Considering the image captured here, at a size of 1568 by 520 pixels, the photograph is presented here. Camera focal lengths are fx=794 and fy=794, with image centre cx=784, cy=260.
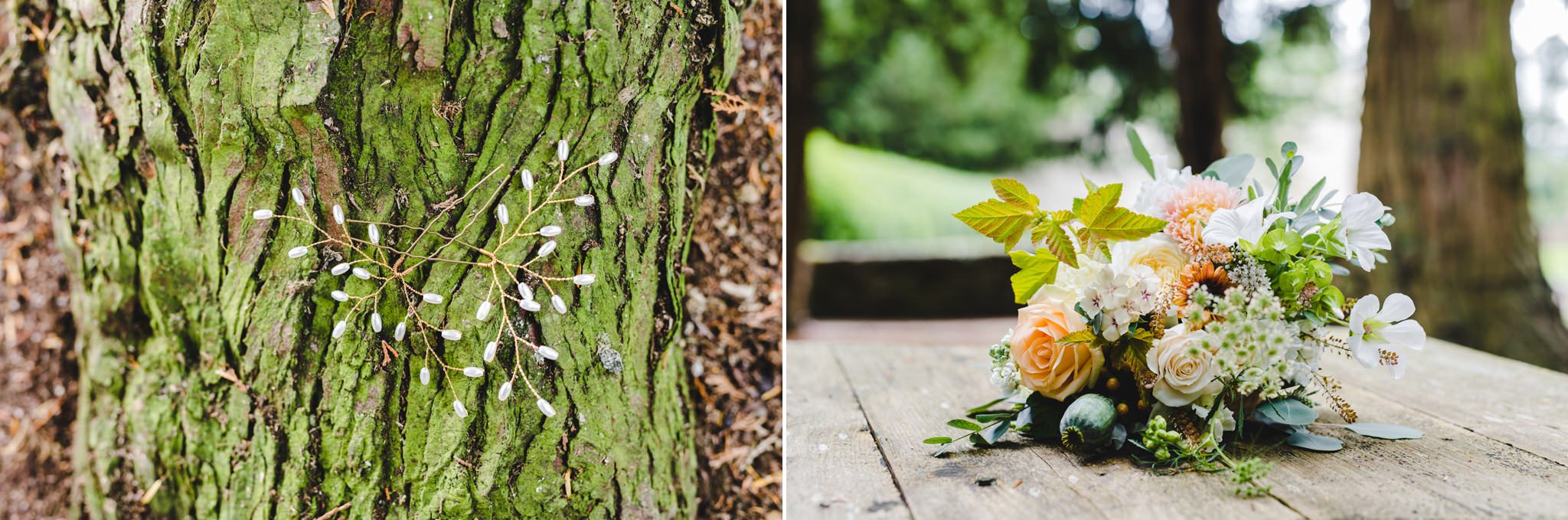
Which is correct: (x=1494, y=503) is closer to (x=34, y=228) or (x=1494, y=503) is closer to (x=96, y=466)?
(x=96, y=466)

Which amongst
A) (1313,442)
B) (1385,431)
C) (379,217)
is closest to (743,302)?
(379,217)

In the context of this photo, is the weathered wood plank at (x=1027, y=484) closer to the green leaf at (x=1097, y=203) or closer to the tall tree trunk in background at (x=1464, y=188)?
the green leaf at (x=1097, y=203)

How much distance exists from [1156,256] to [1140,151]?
0.25m

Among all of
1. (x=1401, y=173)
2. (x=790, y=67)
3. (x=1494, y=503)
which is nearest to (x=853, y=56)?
(x=790, y=67)

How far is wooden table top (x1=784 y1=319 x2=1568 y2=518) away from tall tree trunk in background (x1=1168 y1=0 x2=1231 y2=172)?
2.38m

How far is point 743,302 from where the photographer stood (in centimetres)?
138

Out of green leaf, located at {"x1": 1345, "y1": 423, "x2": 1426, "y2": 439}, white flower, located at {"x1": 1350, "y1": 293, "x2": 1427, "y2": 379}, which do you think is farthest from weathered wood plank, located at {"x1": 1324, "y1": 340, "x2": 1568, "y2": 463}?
white flower, located at {"x1": 1350, "y1": 293, "x2": 1427, "y2": 379}

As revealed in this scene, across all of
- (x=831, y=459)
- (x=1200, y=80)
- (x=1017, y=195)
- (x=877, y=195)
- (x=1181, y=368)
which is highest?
(x=1200, y=80)

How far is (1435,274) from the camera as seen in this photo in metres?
2.75

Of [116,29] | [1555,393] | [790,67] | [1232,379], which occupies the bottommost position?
[1555,393]

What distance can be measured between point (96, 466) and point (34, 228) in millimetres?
524

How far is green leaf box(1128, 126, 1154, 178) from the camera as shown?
1.25m

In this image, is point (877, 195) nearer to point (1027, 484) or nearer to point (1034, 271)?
point (1034, 271)

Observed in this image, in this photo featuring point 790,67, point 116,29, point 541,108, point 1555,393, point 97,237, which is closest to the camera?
point 541,108
